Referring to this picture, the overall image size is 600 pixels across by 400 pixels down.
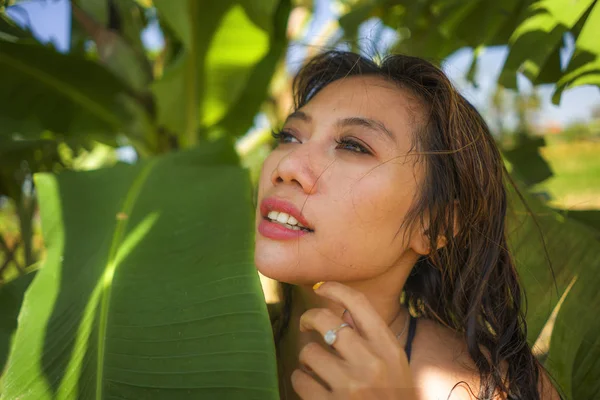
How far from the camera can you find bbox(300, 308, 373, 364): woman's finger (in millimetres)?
882

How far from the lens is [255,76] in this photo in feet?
6.83

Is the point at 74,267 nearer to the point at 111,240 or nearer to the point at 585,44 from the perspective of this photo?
the point at 111,240

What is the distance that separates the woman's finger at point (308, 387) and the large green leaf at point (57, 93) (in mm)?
1295

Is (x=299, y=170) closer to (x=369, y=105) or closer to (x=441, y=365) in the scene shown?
(x=369, y=105)

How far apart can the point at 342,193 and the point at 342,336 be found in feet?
0.80

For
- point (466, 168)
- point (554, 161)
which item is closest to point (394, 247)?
point (466, 168)

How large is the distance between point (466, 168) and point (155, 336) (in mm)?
678

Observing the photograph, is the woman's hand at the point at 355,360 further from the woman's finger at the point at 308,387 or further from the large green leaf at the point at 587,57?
the large green leaf at the point at 587,57

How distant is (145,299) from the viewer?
940mm

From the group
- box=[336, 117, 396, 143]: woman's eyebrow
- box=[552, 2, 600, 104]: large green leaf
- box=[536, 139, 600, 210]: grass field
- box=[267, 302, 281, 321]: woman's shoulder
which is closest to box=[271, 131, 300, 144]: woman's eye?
box=[336, 117, 396, 143]: woman's eyebrow

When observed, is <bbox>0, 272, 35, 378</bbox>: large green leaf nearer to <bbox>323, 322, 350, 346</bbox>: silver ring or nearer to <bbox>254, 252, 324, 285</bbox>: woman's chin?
<bbox>254, 252, 324, 285</bbox>: woman's chin

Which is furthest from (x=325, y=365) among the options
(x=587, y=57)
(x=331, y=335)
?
(x=587, y=57)

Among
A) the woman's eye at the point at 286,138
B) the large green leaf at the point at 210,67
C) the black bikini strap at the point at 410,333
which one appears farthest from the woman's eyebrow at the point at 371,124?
the large green leaf at the point at 210,67

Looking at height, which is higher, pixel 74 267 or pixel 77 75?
pixel 77 75
